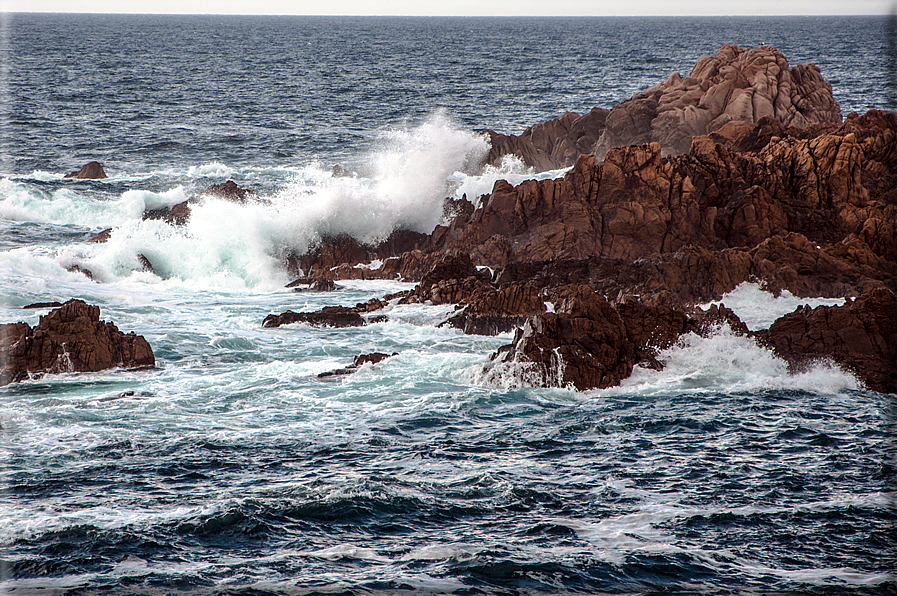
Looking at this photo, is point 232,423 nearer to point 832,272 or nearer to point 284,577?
point 284,577

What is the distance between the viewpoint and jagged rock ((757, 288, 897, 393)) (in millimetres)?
17625

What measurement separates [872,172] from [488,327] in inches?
601

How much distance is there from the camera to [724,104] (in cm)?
3875

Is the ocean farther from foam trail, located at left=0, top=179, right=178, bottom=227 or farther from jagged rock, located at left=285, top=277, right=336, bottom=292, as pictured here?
foam trail, located at left=0, top=179, right=178, bottom=227

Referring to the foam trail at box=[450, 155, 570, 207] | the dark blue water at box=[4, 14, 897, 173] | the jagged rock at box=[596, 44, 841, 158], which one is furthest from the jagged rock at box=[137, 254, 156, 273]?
the jagged rock at box=[596, 44, 841, 158]

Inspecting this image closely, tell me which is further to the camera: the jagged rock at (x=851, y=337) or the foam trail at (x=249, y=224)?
the foam trail at (x=249, y=224)

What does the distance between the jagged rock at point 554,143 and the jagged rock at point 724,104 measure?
1441 millimetres

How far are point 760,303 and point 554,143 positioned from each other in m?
22.0

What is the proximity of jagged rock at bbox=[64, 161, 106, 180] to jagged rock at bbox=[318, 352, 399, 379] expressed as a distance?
28.1 m

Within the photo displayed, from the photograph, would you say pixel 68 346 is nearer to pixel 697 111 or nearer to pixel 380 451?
pixel 380 451

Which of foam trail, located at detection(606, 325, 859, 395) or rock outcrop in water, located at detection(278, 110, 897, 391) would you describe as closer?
foam trail, located at detection(606, 325, 859, 395)

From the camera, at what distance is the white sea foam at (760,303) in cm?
2161


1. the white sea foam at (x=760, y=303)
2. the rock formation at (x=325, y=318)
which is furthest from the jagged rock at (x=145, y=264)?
the white sea foam at (x=760, y=303)

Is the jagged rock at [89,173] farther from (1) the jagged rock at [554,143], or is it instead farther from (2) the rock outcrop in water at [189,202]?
(1) the jagged rock at [554,143]
